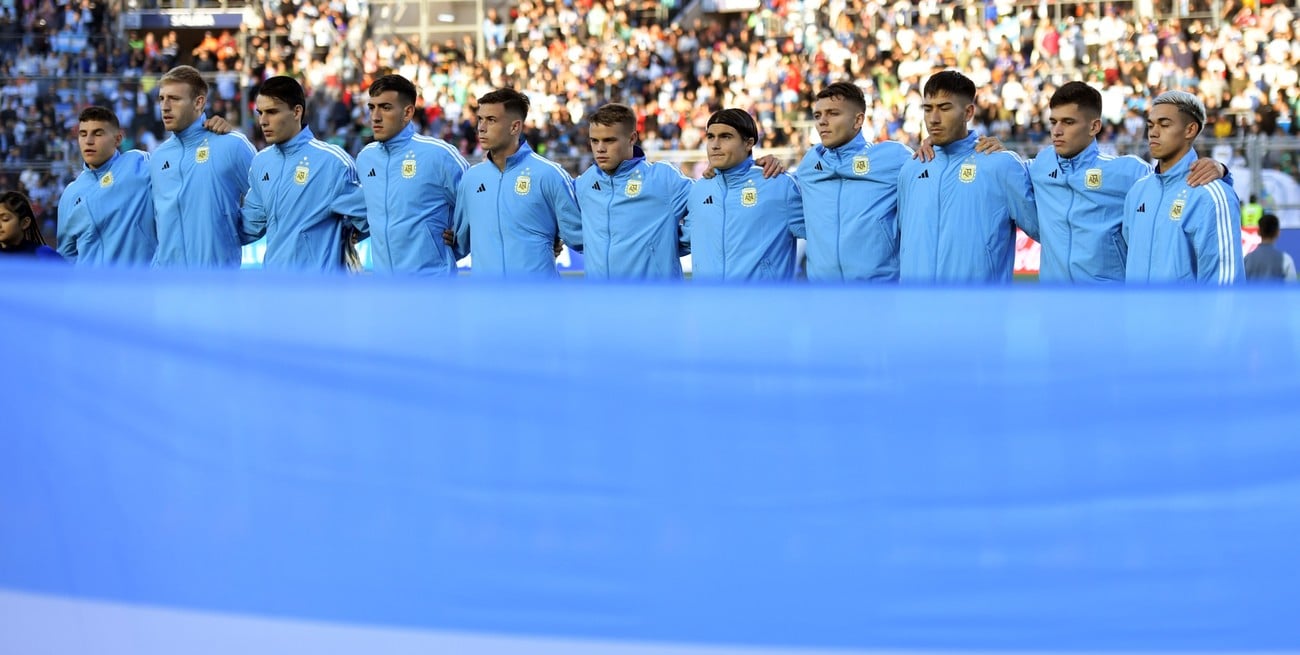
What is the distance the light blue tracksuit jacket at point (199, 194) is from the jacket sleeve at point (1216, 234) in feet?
Result: 17.4

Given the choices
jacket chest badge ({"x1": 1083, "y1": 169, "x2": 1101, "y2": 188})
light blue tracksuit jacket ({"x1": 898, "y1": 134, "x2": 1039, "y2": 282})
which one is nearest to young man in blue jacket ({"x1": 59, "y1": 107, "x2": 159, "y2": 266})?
light blue tracksuit jacket ({"x1": 898, "y1": 134, "x2": 1039, "y2": 282})

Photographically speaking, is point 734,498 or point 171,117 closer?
point 734,498

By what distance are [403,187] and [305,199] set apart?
59 centimetres

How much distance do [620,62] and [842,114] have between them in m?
20.6

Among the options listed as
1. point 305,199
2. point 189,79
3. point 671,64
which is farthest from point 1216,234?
point 671,64

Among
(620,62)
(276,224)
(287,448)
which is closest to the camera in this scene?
(287,448)

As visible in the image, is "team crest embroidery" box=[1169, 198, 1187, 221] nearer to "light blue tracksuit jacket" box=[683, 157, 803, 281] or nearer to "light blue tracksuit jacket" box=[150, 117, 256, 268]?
"light blue tracksuit jacket" box=[683, 157, 803, 281]

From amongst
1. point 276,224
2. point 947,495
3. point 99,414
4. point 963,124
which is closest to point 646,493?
point 947,495

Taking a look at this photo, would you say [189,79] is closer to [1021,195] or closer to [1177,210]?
[1021,195]

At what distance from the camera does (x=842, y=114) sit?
758 cm

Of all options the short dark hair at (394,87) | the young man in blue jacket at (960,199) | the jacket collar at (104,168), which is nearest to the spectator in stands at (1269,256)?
the young man in blue jacket at (960,199)

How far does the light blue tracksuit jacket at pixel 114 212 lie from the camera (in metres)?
8.97

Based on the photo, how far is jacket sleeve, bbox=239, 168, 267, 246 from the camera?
8664 millimetres

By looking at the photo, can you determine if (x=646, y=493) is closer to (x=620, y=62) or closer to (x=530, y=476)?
(x=530, y=476)
